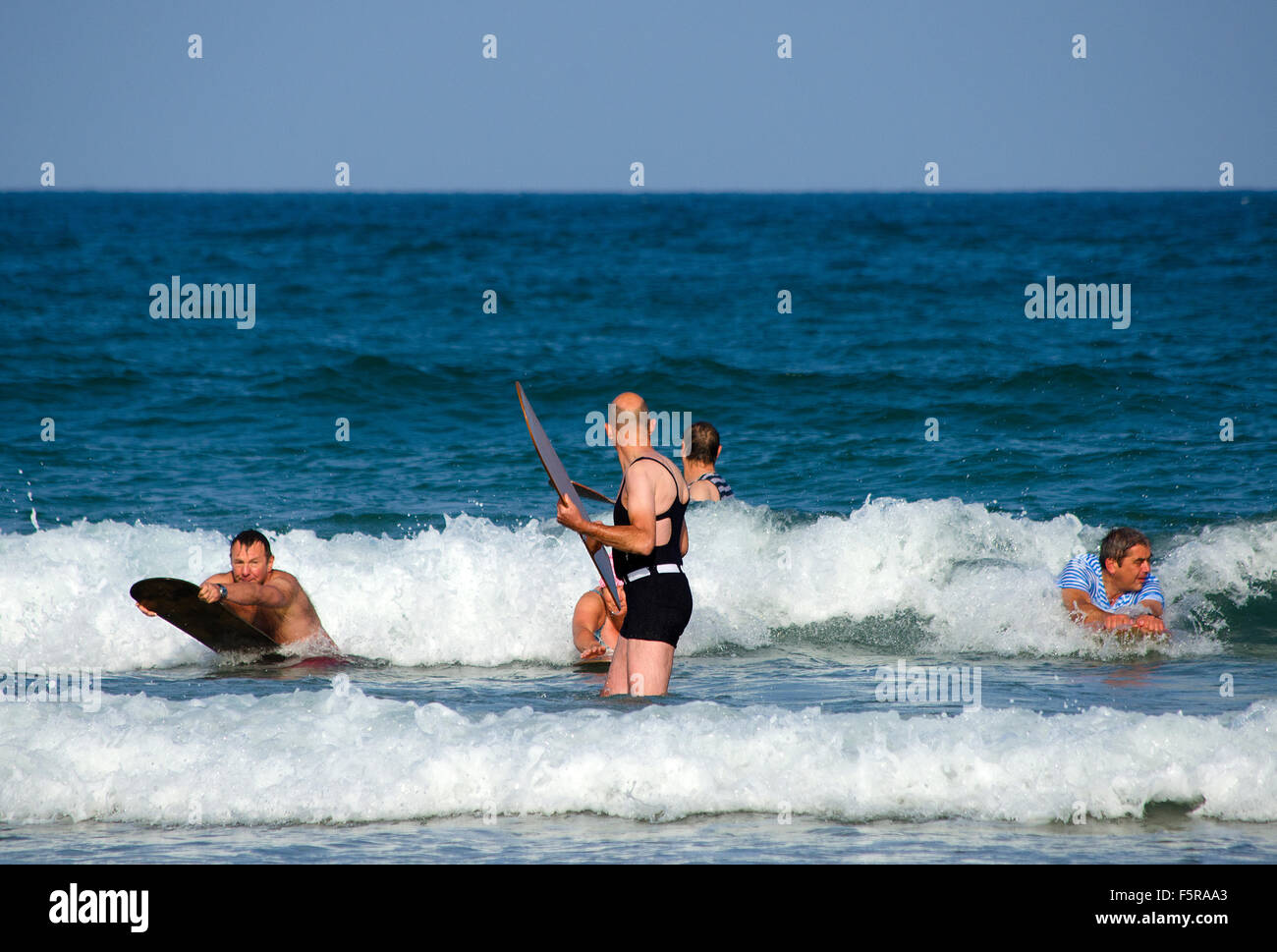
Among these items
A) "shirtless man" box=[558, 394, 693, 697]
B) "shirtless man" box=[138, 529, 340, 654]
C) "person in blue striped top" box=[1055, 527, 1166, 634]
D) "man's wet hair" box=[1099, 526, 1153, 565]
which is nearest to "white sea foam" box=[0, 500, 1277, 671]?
"person in blue striped top" box=[1055, 527, 1166, 634]

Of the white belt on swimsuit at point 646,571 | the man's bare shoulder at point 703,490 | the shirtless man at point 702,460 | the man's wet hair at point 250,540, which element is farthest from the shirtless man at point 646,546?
the man's wet hair at point 250,540

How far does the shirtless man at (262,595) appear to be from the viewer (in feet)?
24.5

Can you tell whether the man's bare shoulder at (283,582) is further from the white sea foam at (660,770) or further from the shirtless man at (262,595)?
the white sea foam at (660,770)

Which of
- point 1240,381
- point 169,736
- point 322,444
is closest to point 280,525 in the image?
point 322,444

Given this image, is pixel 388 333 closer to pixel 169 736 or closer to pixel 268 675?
pixel 268 675

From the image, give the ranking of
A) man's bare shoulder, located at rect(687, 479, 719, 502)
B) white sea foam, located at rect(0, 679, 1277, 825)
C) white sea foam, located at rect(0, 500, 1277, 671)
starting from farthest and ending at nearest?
1. white sea foam, located at rect(0, 500, 1277, 671)
2. man's bare shoulder, located at rect(687, 479, 719, 502)
3. white sea foam, located at rect(0, 679, 1277, 825)

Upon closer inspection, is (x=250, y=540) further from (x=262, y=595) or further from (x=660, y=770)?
(x=660, y=770)

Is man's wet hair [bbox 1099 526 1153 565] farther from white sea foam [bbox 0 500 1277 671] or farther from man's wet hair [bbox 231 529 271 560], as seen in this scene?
man's wet hair [bbox 231 529 271 560]

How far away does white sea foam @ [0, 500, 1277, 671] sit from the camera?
8.76 metres

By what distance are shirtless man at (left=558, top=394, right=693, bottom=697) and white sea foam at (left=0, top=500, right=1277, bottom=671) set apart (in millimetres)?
2604

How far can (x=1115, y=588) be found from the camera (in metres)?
7.93

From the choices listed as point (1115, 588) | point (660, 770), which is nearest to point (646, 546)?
point (660, 770)

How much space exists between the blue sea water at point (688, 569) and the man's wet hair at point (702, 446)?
118 cm

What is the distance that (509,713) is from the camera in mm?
6098
